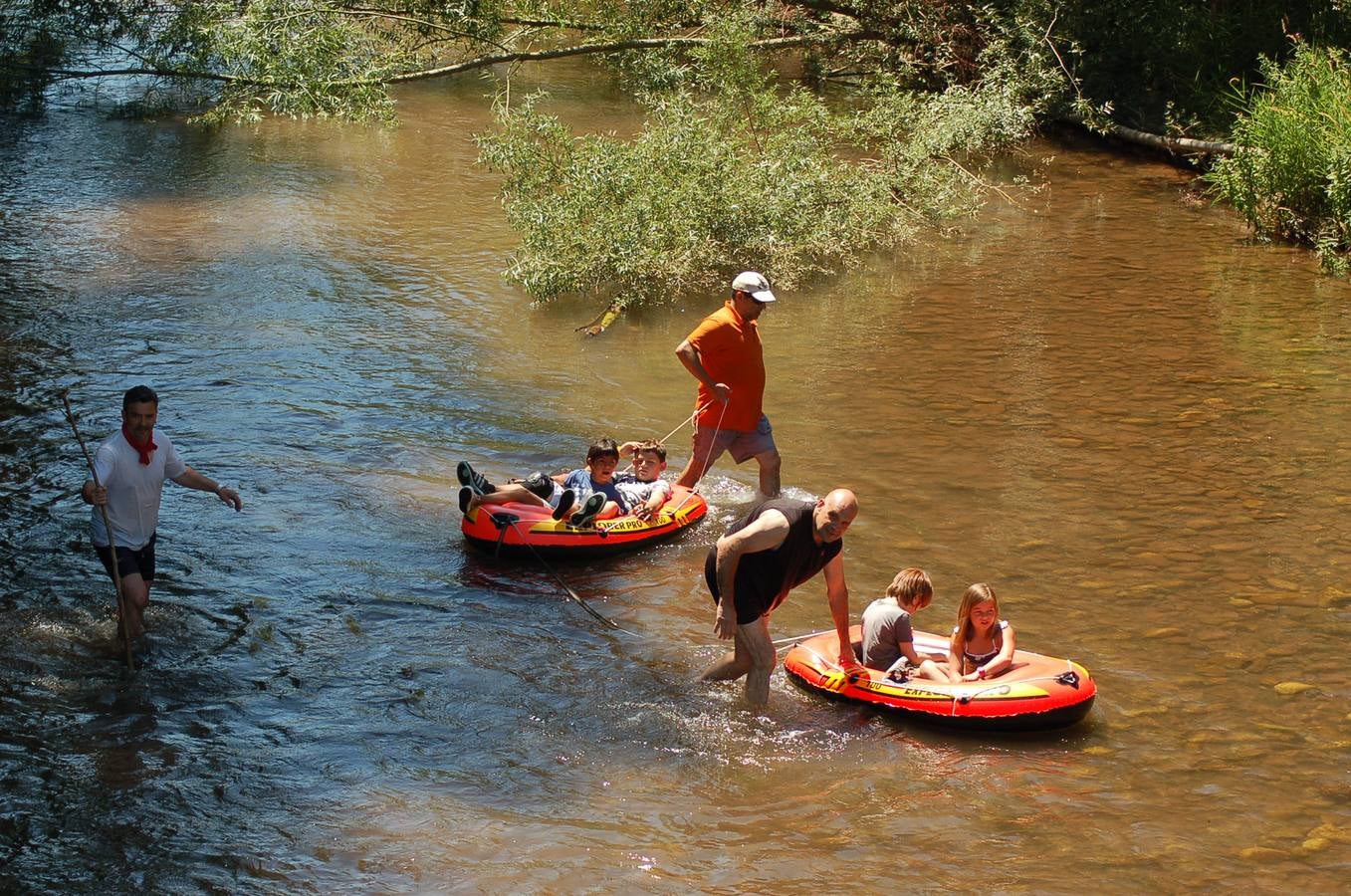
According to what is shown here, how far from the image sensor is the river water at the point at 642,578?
20.8 ft

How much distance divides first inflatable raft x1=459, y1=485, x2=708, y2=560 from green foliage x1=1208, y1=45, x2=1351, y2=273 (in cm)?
986

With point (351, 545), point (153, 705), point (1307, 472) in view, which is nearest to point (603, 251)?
point (351, 545)

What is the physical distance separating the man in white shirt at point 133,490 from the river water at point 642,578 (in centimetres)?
50

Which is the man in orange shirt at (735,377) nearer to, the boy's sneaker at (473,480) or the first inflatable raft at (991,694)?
the boy's sneaker at (473,480)

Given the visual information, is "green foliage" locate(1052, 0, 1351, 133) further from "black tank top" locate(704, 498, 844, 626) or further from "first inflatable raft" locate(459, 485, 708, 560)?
"black tank top" locate(704, 498, 844, 626)

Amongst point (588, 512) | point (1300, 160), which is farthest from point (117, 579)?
point (1300, 160)

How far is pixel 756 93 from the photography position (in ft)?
58.8

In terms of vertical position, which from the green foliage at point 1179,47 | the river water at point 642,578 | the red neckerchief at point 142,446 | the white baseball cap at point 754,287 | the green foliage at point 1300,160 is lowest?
the river water at point 642,578

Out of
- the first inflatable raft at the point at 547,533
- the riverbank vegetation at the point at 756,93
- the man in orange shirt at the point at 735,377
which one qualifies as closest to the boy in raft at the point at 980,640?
the man in orange shirt at the point at 735,377

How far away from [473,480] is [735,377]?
1912 mm

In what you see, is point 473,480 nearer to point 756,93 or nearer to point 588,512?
point 588,512

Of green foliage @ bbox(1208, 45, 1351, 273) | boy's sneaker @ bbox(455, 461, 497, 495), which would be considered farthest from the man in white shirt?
green foliage @ bbox(1208, 45, 1351, 273)

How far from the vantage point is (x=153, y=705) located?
7336mm

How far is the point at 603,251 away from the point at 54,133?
12401 mm
